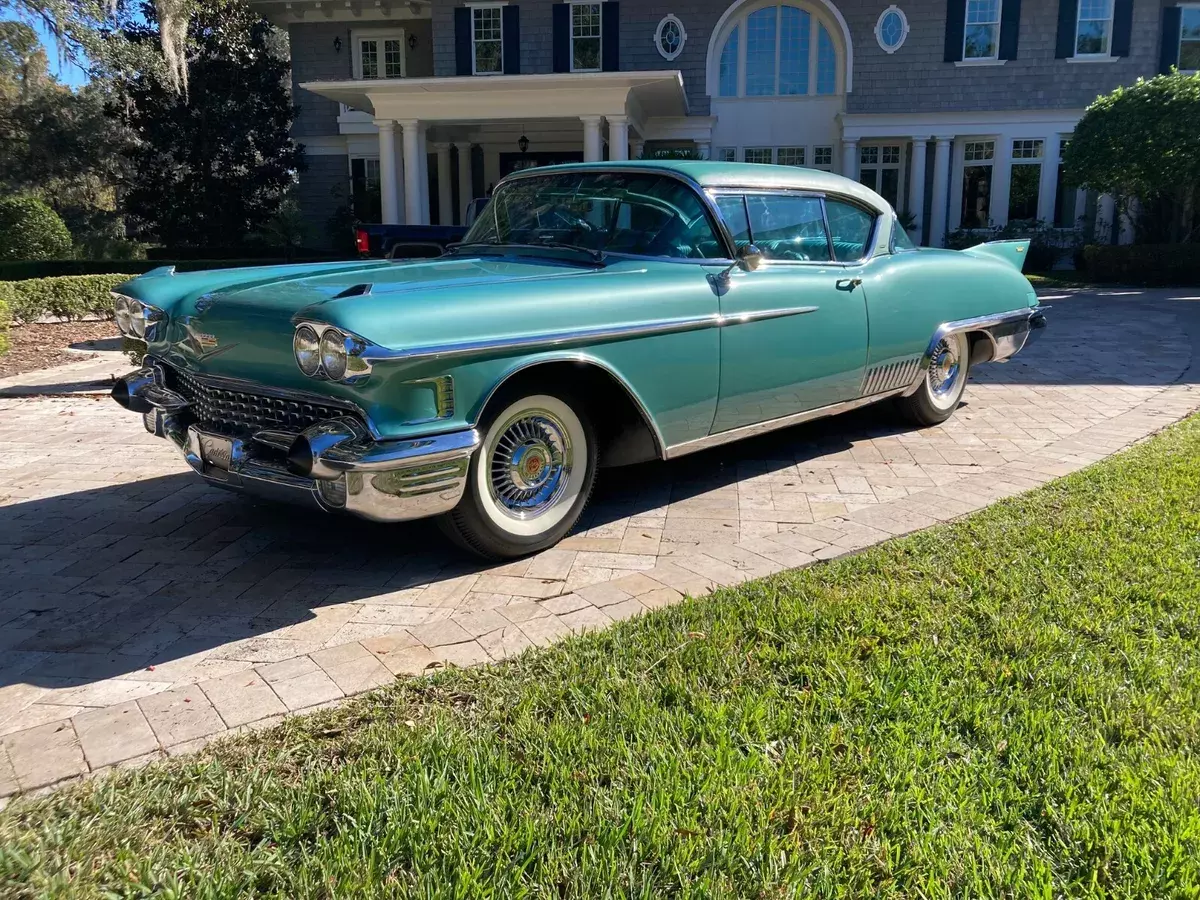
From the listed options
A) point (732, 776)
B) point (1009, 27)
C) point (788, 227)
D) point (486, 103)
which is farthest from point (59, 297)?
point (1009, 27)

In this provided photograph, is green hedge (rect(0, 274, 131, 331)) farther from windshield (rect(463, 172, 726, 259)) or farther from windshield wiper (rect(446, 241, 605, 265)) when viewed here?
windshield (rect(463, 172, 726, 259))

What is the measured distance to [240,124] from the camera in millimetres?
22438

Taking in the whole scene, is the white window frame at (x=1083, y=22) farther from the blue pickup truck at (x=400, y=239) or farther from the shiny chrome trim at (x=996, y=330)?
the shiny chrome trim at (x=996, y=330)

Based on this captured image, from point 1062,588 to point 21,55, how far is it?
23.8 meters

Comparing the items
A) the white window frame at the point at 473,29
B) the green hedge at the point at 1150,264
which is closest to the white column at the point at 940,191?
the green hedge at the point at 1150,264

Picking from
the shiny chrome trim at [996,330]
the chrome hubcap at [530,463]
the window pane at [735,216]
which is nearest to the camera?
the chrome hubcap at [530,463]

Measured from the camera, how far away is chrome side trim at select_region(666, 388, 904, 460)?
4.39 metres

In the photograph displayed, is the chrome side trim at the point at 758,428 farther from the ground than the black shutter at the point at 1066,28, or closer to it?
closer to it

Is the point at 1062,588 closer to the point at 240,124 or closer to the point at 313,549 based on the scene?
the point at 313,549

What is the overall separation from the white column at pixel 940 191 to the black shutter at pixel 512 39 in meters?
9.63

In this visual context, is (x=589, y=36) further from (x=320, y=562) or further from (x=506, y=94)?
(x=320, y=562)

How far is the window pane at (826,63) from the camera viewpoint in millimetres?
21672

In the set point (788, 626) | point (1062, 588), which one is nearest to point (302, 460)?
point (788, 626)

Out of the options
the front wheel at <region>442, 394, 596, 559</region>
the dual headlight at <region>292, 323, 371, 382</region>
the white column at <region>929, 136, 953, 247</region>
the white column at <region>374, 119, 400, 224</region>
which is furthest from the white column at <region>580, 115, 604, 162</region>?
the dual headlight at <region>292, 323, 371, 382</region>
